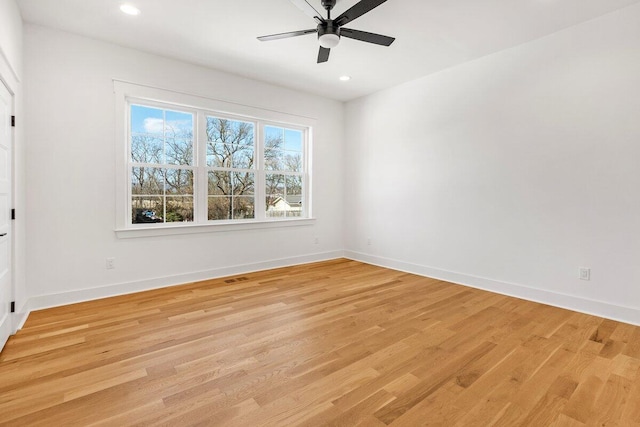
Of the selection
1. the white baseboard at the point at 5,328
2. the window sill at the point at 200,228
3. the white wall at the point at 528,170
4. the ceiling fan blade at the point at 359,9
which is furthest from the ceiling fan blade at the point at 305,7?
the white baseboard at the point at 5,328

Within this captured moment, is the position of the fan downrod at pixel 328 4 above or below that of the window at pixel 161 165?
above

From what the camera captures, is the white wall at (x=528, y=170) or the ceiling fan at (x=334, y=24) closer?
the ceiling fan at (x=334, y=24)

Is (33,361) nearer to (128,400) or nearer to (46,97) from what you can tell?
(128,400)

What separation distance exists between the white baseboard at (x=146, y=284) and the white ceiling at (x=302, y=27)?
109 inches

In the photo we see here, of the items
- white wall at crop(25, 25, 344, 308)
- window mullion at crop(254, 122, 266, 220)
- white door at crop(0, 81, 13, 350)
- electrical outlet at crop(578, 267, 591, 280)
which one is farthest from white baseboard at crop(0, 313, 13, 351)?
electrical outlet at crop(578, 267, 591, 280)

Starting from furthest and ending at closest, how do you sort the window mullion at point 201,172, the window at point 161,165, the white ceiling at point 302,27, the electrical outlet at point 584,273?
the window mullion at point 201,172, the window at point 161,165, the electrical outlet at point 584,273, the white ceiling at point 302,27

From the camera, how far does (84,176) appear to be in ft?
11.3

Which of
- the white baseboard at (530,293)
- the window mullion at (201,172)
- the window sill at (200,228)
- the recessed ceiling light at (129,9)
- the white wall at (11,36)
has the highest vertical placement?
the recessed ceiling light at (129,9)

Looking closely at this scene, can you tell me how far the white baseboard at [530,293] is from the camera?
294 cm

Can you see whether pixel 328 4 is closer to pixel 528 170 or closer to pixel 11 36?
pixel 11 36

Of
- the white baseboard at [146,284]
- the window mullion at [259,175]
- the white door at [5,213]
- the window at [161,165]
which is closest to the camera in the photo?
the white door at [5,213]

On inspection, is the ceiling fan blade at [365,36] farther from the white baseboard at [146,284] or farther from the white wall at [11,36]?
the white baseboard at [146,284]

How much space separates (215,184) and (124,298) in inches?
71.1

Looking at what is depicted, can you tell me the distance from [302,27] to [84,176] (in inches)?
112
